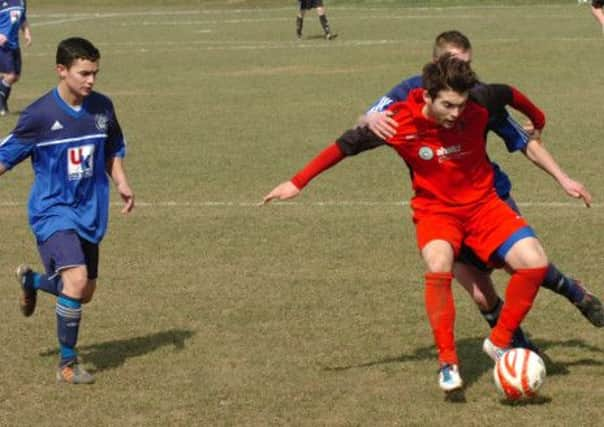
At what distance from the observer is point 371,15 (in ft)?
130

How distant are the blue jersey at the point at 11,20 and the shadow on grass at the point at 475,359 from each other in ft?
46.5

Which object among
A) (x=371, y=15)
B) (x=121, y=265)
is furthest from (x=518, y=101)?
(x=371, y=15)

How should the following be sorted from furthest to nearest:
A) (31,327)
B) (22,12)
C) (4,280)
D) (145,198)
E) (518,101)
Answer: (22,12), (145,198), (4,280), (31,327), (518,101)

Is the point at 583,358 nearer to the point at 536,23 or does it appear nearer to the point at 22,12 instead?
the point at 22,12

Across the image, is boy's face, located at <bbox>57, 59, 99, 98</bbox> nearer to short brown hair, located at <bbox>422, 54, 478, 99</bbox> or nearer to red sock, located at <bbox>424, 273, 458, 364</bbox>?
short brown hair, located at <bbox>422, 54, 478, 99</bbox>

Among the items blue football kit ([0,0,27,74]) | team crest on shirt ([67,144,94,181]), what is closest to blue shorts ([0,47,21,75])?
blue football kit ([0,0,27,74])

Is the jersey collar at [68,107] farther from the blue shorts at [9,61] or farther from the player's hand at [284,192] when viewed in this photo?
the blue shorts at [9,61]

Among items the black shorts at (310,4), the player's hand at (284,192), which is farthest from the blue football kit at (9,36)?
the player's hand at (284,192)

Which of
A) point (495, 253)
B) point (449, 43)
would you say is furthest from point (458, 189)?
point (449, 43)

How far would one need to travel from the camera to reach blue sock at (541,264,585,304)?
783cm

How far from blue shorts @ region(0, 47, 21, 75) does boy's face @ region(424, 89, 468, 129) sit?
14.9 m

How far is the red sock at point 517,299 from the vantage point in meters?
7.37

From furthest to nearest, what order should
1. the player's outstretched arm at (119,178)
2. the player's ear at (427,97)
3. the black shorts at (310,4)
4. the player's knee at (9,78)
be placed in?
the black shorts at (310,4) → the player's knee at (9,78) → the player's outstretched arm at (119,178) → the player's ear at (427,97)

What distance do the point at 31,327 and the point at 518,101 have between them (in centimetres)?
353
